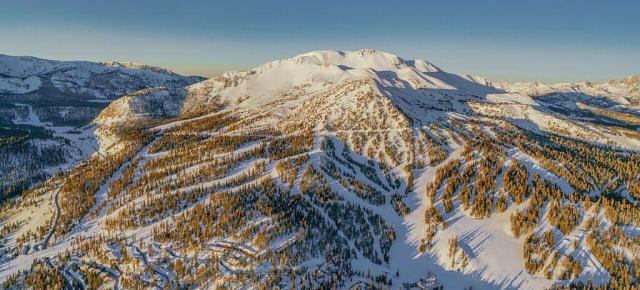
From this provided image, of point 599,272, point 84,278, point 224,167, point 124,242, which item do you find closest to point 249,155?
point 224,167

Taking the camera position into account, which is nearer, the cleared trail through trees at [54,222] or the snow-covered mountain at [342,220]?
the snow-covered mountain at [342,220]

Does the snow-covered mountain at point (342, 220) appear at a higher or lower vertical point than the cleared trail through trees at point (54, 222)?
higher

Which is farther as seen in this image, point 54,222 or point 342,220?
point 54,222

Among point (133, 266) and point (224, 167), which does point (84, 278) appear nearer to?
point (133, 266)

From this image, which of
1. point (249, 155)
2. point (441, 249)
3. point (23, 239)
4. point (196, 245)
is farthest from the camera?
point (249, 155)

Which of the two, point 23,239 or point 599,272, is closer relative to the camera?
point 599,272

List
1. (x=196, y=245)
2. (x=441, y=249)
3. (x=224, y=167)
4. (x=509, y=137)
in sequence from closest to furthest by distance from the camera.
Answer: (x=196, y=245), (x=441, y=249), (x=224, y=167), (x=509, y=137)

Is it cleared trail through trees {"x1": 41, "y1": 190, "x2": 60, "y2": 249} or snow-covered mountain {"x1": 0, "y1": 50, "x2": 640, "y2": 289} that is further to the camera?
cleared trail through trees {"x1": 41, "y1": 190, "x2": 60, "y2": 249}

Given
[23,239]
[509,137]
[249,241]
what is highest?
[509,137]

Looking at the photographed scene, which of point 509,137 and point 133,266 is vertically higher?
point 509,137

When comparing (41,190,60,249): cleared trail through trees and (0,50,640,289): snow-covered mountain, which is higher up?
(0,50,640,289): snow-covered mountain

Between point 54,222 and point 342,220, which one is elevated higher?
point 342,220
